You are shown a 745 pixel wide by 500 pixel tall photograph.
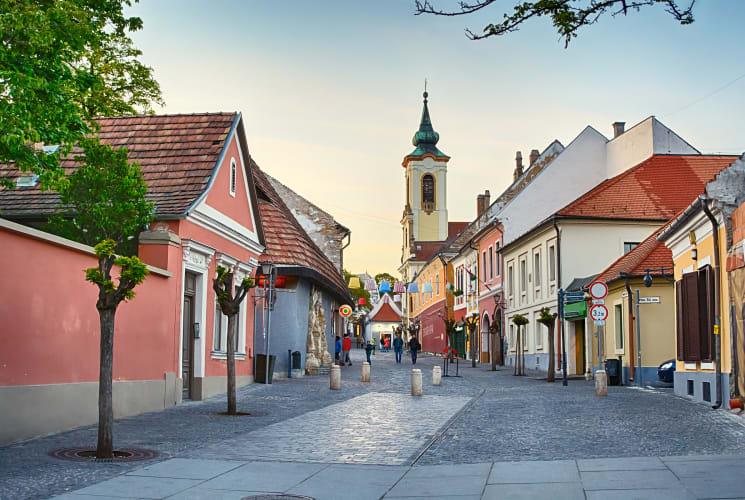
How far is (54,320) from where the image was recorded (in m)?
13.2

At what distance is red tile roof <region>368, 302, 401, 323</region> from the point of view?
388ft

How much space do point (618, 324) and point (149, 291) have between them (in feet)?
57.0

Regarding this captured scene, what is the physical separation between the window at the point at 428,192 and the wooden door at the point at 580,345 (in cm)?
7143

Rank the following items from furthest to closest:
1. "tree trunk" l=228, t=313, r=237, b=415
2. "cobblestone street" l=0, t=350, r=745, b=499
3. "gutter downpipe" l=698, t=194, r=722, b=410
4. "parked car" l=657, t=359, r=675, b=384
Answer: "parked car" l=657, t=359, r=675, b=384, "gutter downpipe" l=698, t=194, r=722, b=410, "tree trunk" l=228, t=313, r=237, b=415, "cobblestone street" l=0, t=350, r=745, b=499

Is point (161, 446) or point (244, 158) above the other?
point (244, 158)

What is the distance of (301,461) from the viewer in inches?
426

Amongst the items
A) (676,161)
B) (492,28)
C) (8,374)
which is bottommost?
(8,374)

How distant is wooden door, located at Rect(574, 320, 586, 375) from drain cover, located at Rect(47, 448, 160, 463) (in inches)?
1014

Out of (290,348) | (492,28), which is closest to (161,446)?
(492,28)

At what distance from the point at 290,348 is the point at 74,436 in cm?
1753

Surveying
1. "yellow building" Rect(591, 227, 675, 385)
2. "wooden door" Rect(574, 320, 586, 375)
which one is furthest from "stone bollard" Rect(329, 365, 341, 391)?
"wooden door" Rect(574, 320, 586, 375)

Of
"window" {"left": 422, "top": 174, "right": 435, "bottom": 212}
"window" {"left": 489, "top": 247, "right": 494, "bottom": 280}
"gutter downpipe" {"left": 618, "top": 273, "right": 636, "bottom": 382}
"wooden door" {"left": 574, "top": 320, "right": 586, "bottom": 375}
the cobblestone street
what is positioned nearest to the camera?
the cobblestone street

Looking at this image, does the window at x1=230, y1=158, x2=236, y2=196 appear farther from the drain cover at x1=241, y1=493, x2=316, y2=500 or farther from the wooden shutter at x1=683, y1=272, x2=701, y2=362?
the drain cover at x1=241, y1=493, x2=316, y2=500

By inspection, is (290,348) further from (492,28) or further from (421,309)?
(421,309)
